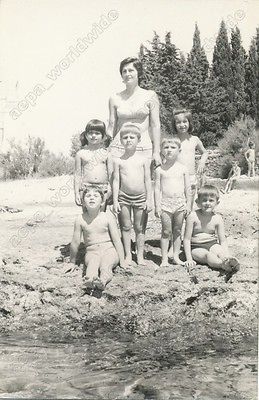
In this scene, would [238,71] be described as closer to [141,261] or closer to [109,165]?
[109,165]

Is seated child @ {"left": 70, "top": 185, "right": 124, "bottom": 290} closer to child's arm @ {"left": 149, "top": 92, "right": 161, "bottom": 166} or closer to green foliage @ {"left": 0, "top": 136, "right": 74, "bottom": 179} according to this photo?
child's arm @ {"left": 149, "top": 92, "right": 161, "bottom": 166}

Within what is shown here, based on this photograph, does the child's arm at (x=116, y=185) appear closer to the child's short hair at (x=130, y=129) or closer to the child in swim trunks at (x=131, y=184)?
the child in swim trunks at (x=131, y=184)

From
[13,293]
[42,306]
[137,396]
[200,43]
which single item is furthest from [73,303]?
[200,43]

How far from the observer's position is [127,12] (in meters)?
3.88

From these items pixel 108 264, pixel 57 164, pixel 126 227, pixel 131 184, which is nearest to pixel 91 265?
pixel 108 264

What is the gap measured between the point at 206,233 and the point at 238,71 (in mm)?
1202

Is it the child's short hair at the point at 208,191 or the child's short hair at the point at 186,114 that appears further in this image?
the child's short hair at the point at 186,114

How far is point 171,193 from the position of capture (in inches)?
157

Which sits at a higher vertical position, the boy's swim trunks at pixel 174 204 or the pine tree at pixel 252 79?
the pine tree at pixel 252 79

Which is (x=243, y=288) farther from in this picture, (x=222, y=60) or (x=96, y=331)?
(x=222, y=60)

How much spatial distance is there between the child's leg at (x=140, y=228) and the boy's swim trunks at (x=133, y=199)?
36 millimetres

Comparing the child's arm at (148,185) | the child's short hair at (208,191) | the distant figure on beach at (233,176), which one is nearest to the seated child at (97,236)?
the child's arm at (148,185)

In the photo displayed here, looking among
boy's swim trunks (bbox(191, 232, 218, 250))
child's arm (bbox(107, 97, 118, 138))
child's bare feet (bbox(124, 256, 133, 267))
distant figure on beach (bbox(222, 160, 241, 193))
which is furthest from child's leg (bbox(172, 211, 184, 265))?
child's arm (bbox(107, 97, 118, 138))

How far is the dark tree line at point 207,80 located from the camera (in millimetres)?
3951
